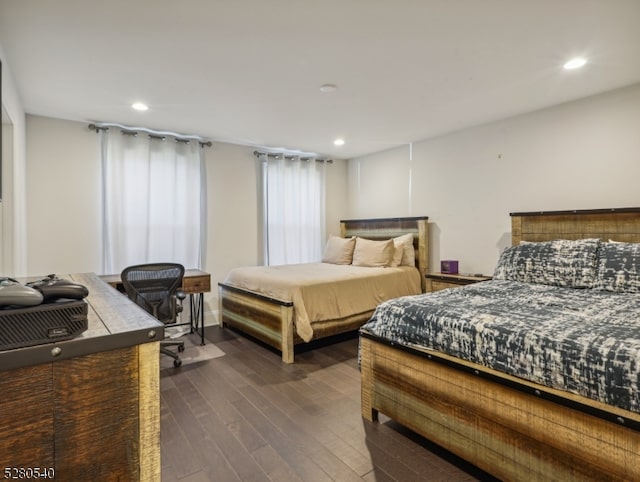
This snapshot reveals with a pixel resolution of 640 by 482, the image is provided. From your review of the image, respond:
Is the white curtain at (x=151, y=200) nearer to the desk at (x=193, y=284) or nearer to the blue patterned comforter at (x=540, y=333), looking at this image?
the desk at (x=193, y=284)

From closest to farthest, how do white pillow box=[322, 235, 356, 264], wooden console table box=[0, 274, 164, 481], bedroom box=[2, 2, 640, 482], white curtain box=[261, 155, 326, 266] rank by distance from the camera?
wooden console table box=[0, 274, 164, 481], bedroom box=[2, 2, 640, 482], white pillow box=[322, 235, 356, 264], white curtain box=[261, 155, 326, 266]

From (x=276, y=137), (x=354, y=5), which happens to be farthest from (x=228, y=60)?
(x=276, y=137)

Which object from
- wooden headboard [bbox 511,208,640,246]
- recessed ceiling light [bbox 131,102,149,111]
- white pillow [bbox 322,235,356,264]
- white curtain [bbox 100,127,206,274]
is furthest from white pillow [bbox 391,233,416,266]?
recessed ceiling light [bbox 131,102,149,111]

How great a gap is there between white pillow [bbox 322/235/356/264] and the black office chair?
2.22 m

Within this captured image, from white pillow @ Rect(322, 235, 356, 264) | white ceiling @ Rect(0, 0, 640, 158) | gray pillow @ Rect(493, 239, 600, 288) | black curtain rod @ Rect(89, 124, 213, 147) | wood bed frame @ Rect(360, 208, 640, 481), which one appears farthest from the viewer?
white pillow @ Rect(322, 235, 356, 264)

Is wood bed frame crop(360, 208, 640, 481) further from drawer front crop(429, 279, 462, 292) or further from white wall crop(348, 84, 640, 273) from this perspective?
white wall crop(348, 84, 640, 273)

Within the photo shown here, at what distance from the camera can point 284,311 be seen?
319 cm

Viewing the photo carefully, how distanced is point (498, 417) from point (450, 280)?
2.37m

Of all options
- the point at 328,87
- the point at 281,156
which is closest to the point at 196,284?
the point at 281,156

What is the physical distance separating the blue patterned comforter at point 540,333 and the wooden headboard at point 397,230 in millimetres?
2027

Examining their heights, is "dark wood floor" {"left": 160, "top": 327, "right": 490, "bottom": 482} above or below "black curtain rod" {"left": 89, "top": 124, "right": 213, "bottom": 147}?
below

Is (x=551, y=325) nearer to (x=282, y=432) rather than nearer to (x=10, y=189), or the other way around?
(x=282, y=432)

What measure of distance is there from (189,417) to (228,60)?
2.41 metres

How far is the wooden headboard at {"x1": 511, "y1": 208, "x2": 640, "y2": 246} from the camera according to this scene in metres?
2.86
